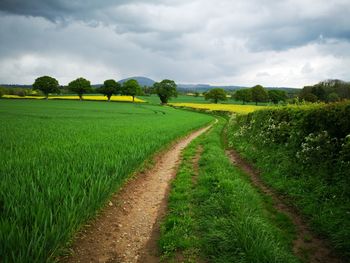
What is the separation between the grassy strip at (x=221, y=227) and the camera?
165 inches

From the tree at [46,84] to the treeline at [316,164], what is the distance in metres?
101

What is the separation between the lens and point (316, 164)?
787 cm

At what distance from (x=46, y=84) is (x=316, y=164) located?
104884 mm

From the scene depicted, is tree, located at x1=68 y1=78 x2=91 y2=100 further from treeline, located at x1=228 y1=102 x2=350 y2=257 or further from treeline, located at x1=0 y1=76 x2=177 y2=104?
treeline, located at x1=228 y1=102 x2=350 y2=257

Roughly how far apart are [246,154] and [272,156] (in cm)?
Answer: 227

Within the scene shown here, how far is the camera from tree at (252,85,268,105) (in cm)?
9890

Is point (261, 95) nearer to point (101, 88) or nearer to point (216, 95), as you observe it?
point (216, 95)

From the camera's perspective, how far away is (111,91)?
99625mm

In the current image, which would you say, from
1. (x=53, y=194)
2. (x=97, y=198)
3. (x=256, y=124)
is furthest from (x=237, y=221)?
(x=256, y=124)

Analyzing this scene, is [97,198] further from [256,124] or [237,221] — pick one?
[256,124]

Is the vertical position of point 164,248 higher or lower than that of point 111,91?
lower

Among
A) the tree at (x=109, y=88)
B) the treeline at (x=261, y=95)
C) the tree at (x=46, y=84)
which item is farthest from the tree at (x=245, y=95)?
the tree at (x=46, y=84)

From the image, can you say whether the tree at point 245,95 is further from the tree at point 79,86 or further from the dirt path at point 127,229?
the dirt path at point 127,229

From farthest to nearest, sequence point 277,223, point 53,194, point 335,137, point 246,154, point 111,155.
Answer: point 246,154 → point 111,155 → point 335,137 → point 277,223 → point 53,194
